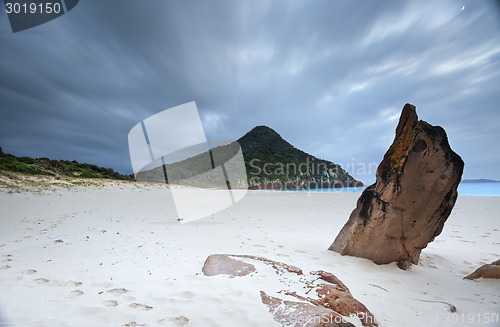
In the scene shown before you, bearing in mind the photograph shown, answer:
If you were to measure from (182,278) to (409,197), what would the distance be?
13.9ft

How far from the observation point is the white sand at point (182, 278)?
1993mm

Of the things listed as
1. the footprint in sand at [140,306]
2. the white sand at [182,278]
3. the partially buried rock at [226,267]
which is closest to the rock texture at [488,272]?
the white sand at [182,278]

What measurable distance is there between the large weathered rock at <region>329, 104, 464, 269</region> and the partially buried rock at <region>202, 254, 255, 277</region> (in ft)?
8.35

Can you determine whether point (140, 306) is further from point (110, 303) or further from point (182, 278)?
point (182, 278)

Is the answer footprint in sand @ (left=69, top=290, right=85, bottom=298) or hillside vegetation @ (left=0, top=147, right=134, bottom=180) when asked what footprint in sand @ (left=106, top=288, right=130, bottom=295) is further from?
hillside vegetation @ (left=0, top=147, right=134, bottom=180)

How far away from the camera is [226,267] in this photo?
3.11m

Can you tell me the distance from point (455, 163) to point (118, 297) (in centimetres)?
556

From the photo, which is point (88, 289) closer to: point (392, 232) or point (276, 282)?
point (276, 282)

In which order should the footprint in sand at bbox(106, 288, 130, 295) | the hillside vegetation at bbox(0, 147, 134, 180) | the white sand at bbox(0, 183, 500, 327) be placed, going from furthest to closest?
the hillside vegetation at bbox(0, 147, 134, 180) < the footprint in sand at bbox(106, 288, 130, 295) < the white sand at bbox(0, 183, 500, 327)

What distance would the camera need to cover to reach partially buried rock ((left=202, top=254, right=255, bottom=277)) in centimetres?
297

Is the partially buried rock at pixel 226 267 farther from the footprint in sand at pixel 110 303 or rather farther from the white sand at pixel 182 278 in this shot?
the footprint in sand at pixel 110 303

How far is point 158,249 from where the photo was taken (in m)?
4.20

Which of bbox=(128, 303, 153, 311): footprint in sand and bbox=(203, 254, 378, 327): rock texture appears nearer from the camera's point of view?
bbox=(203, 254, 378, 327): rock texture

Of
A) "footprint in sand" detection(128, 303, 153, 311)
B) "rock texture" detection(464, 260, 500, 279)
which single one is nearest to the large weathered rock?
"rock texture" detection(464, 260, 500, 279)
